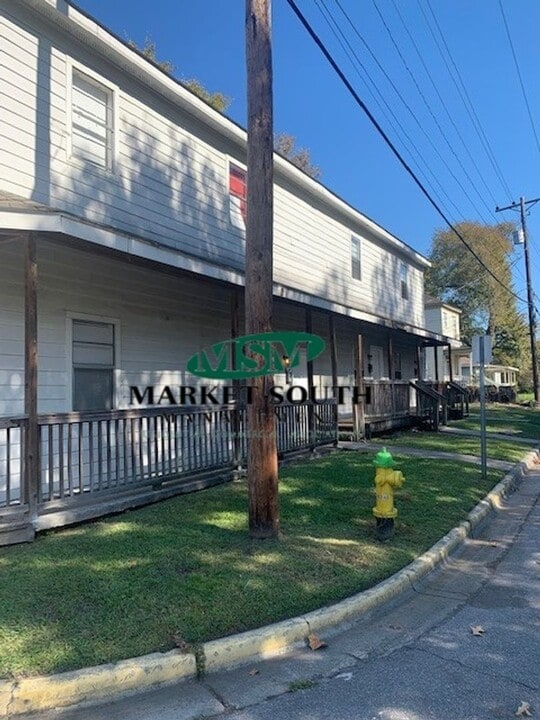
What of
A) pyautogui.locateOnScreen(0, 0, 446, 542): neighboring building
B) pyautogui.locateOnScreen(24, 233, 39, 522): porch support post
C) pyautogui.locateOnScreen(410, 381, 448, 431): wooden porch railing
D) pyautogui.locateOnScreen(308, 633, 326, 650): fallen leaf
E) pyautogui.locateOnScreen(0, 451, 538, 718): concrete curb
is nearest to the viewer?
pyautogui.locateOnScreen(0, 451, 538, 718): concrete curb

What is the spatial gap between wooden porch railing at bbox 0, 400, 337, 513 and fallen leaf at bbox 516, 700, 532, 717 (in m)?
4.74

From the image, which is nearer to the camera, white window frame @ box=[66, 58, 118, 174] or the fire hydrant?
the fire hydrant

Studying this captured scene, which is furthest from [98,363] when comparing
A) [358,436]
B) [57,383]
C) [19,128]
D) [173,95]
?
[358,436]

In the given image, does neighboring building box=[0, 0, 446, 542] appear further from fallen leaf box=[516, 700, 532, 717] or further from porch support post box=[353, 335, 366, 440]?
fallen leaf box=[516, 700, 532, 717]


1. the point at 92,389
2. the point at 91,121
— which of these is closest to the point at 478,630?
the point at 92,389

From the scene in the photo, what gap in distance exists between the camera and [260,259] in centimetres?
579

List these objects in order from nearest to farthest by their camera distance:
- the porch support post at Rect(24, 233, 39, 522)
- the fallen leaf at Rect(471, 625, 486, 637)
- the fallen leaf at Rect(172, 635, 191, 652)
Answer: the fallen leaf at Rect(172, 635, 191, 652)
the fallen leaf at Rect(471, 625, 486, 637)
the porch support post at Rect(24, 233, 39, 522)

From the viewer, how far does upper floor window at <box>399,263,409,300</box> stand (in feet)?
66.6

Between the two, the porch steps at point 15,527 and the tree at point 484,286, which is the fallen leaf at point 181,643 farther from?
the tree at point 484,286

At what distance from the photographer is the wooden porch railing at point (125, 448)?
625 centimetres

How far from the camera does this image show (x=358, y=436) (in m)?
14.2

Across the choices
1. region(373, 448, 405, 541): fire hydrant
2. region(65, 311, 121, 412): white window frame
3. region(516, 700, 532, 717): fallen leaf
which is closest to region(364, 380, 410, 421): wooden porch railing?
region(65, 311, 121, 412): white window frame

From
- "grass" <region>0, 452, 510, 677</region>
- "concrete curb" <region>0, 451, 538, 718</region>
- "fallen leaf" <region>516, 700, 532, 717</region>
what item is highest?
"grass" <region>0, 452, 510, 677</region>
